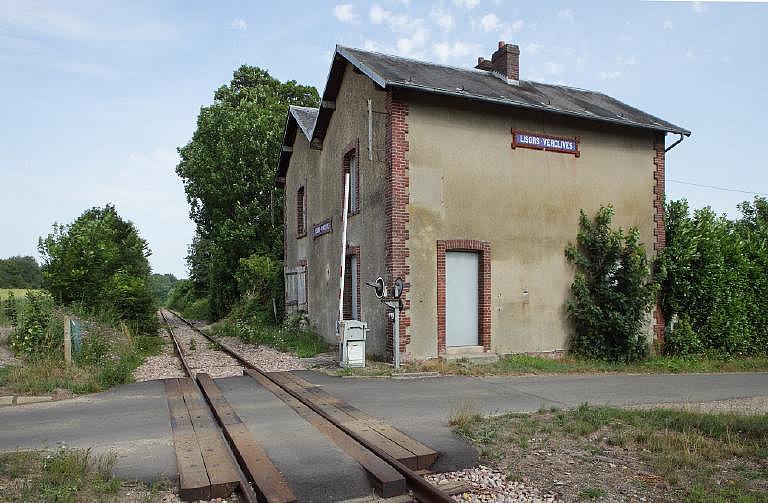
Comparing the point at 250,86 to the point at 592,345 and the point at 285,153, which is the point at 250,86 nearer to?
the point at 285,153

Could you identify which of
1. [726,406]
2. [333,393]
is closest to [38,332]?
[333,393]

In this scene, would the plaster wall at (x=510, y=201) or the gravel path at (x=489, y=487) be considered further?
the plaster wall at (x=510, y=201)

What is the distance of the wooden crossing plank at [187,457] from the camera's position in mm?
4582

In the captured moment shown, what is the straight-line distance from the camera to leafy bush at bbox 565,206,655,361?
42.9 feet

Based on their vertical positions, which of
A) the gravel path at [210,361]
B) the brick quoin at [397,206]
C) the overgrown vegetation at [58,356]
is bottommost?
the gravel path at [210,361]

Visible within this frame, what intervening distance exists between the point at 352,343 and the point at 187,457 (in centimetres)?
592

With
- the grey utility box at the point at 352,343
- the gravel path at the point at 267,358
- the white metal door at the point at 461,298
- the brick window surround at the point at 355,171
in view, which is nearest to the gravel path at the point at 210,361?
the gravel path at the point at 267,358

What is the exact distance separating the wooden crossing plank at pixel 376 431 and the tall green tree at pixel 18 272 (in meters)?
85.0

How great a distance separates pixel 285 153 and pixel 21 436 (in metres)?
16.4

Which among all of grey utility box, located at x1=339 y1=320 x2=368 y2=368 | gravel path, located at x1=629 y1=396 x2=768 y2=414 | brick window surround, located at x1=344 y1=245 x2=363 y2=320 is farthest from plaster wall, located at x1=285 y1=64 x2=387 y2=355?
gravel path, located at x1=629 y1=396 x2=768 y2=414

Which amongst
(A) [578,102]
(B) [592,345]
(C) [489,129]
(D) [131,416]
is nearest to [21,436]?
(D) [131,416]

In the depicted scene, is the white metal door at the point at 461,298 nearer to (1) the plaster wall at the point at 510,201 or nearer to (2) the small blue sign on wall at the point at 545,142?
(1) the plaster wall at the point at 510,201

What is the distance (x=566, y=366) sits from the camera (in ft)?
39.4

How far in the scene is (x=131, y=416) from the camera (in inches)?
286
